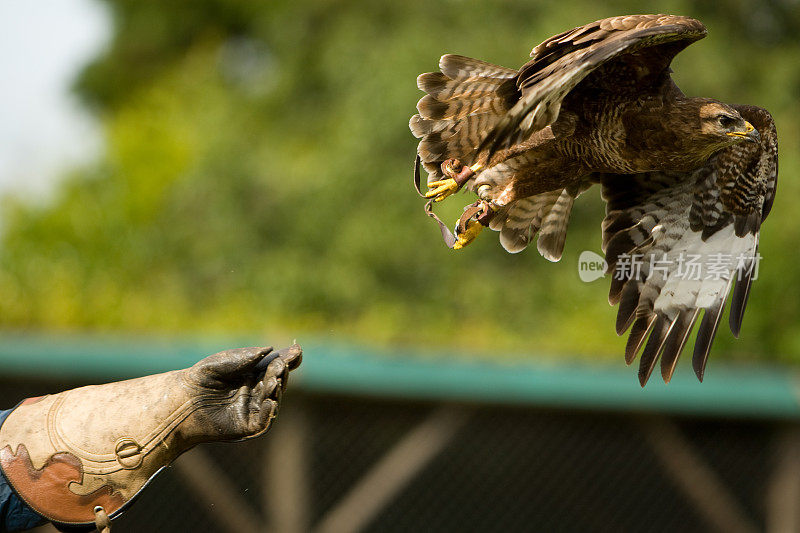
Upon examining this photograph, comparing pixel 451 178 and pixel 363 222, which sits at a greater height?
pixel 451 178

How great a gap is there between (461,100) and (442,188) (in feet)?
1.07

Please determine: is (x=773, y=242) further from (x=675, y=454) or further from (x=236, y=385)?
(x=236, y=385)

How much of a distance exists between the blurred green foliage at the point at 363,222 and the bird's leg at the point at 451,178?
5025mm

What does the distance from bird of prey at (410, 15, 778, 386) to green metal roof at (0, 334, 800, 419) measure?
6.22ft

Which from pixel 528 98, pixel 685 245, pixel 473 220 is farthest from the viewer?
pixel 685 245

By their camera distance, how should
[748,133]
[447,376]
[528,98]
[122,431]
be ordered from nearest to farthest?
[122,431], [528,98], [748,133], [447,376]

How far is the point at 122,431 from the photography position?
245 cm

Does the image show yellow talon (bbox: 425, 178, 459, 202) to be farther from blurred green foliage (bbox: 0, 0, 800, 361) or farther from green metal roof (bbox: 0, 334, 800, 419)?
blurred green foliage (bbox: 0, 0, 800, 361)

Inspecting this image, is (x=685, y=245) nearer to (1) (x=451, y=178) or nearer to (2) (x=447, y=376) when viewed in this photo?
(1) (x=451, y=178)

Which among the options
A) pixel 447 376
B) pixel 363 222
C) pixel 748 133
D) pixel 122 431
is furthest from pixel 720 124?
pixel 363 222

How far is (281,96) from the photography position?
1349 centimetres

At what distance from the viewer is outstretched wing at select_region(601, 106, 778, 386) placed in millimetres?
4066

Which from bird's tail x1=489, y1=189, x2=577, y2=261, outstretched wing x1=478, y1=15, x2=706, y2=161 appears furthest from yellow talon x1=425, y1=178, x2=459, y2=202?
bird's tail x1=489, y1=189, x2=577, y2=261

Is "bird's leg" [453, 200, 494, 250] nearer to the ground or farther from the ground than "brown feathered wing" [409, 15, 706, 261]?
nearer to the ground
